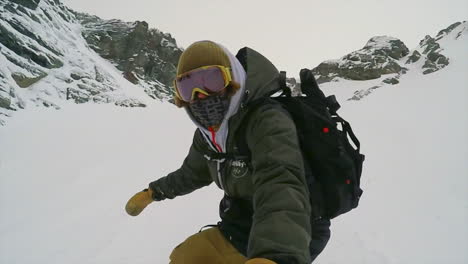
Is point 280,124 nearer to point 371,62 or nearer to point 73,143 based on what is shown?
point 73,143

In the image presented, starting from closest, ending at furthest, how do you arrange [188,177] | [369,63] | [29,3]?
[188,177] → [29,3] → [369,63]

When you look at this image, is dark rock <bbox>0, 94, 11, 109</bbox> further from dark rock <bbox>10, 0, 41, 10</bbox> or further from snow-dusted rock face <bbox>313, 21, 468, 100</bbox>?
snow-dusted rock face <bbox>313, 21, 468, 100</bbox>

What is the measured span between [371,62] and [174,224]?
126 feet

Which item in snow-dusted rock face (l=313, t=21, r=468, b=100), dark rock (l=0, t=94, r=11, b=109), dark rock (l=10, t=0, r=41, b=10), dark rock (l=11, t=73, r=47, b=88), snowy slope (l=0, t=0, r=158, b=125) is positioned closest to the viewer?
dark rock (l=0, t=94, r=11, b=109)

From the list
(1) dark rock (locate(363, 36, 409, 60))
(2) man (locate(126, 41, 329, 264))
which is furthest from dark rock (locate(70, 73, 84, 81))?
(1) dark rock (locate(363, 36, 409, 60))

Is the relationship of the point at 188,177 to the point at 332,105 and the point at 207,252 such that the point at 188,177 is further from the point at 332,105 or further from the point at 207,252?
the point at 332,105

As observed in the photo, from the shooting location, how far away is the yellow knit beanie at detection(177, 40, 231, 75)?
2.08 meters

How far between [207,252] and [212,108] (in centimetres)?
95

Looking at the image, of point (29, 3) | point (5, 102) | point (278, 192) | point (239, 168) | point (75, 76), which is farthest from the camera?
point (29, 3)

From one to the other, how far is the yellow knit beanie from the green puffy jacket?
0.59 ft

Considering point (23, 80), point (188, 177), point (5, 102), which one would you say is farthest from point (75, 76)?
Answer: point (188, 177)

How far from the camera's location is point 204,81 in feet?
6.64

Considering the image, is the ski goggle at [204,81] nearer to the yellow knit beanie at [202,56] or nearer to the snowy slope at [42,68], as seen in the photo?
the yellow knit beanie at [202,56]

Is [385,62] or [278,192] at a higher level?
[278,192]
